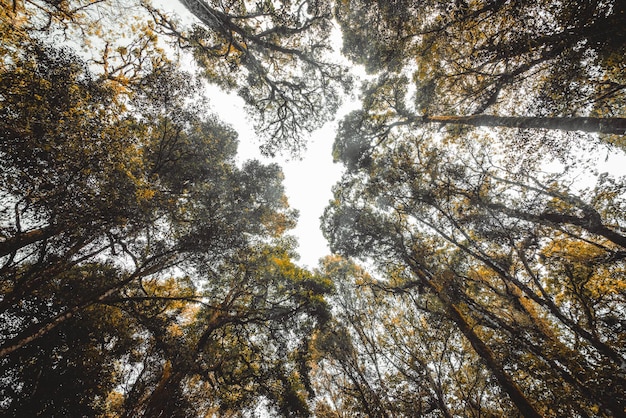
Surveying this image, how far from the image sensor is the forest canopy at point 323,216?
502cm

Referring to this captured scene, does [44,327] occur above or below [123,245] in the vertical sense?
below

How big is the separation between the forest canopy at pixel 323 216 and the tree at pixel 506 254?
0.09 metres

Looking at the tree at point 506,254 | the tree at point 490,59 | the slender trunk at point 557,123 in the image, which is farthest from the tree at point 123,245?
the slender trunk at point 557,123

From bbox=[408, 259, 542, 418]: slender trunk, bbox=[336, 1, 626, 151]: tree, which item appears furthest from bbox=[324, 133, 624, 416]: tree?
bbox=[336, 1, 626, 151]: tree

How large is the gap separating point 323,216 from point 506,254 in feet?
27.9

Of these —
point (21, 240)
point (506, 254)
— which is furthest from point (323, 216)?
point (21, 240)

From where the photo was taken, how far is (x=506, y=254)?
30.4 feet

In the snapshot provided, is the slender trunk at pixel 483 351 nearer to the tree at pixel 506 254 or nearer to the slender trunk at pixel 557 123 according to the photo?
the tree at pixel 506 254

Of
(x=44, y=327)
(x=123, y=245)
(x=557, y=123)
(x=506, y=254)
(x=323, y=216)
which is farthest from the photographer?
(x=323, y=216)

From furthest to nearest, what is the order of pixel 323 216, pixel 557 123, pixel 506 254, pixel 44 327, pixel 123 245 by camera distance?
pixel 323 216, pixel 506 254, pixel 123 245, pixel 557 123, pixel 44 327

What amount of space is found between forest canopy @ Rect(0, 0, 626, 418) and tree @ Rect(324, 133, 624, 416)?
87 millimetres

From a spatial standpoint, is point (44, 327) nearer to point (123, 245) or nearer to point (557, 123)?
point (123, 245)

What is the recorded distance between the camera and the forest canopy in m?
5.02

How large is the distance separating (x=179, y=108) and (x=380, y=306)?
43.1 ft
